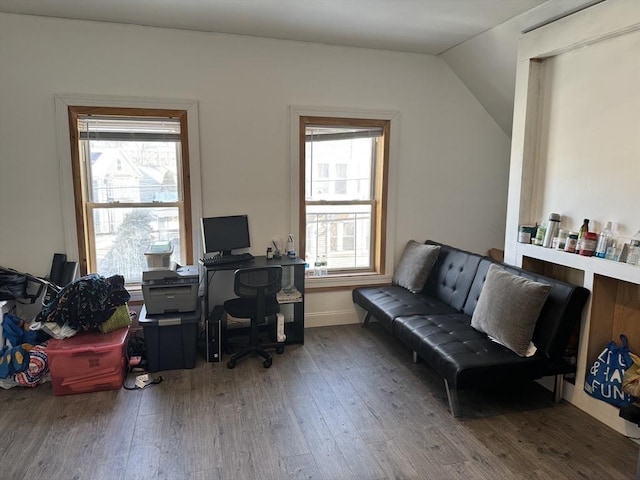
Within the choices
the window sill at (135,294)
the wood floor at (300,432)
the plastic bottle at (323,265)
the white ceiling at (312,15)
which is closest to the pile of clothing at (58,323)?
the wood floor at (300,432)

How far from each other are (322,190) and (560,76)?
7.02ft

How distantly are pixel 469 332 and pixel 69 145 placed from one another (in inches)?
133

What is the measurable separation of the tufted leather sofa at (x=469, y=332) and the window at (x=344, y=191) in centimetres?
77

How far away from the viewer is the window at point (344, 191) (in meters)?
4.15

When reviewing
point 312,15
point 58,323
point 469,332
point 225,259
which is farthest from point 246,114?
point 469,332

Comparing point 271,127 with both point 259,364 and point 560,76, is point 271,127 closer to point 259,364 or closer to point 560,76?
point 259,364

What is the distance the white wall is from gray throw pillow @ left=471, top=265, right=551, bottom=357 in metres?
1.56

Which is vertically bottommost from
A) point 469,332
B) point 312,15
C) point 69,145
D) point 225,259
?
point 469,332

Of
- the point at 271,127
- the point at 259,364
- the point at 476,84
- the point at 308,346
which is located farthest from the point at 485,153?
the point at 259,364

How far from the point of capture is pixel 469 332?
9.98 feet

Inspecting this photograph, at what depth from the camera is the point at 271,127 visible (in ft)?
12.9

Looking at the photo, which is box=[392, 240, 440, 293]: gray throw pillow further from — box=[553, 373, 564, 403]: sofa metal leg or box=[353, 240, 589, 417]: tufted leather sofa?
box=[553, 373, 564, 403]: sofa metal leg

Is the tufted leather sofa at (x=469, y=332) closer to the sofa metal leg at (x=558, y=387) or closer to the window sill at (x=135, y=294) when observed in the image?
the sofa metal leg at (x=558, y=387)

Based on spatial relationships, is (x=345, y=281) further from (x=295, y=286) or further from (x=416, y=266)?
(x=416, y=266)
